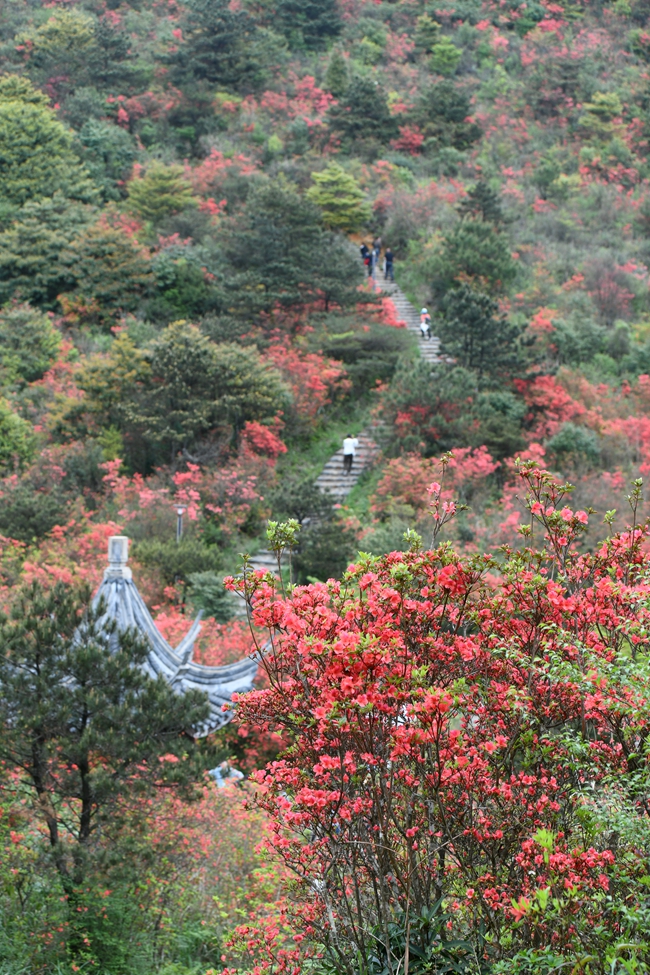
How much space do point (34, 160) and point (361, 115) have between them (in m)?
12.9

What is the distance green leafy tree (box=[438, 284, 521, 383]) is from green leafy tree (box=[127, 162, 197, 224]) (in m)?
11.5

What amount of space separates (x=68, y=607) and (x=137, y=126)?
33209 millimetres

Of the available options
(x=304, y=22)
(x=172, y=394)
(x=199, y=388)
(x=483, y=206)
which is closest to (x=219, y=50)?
(x=304, y=22)

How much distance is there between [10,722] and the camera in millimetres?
7625

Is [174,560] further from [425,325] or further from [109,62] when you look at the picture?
[109,62]

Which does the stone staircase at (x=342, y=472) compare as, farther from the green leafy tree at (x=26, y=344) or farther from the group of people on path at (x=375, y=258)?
the green leafy tree at (x=26, y=344)

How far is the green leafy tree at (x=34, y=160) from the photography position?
30.2m

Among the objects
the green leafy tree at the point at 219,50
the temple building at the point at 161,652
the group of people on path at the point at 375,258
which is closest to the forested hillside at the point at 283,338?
the green leafy tree at the point at 219,50

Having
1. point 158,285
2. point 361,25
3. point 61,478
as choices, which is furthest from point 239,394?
point 361,25

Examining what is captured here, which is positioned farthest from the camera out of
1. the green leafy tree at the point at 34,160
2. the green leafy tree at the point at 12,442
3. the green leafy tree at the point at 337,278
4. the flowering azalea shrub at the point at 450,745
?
the green leafy tree at the point at 34,160

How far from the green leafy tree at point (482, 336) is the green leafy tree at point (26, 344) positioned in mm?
9311

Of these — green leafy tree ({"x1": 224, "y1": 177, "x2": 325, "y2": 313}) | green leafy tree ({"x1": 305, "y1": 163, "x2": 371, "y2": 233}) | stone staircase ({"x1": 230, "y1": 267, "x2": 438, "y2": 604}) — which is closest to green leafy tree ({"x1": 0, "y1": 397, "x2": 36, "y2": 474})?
stone staircase ({"x1": 230, "y1": 267, "x2": 438, "y2": 604})

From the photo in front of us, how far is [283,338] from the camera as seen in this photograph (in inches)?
977

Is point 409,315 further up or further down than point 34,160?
further down
